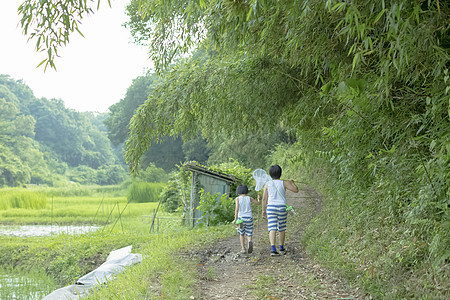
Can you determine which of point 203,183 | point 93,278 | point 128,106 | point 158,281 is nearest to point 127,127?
point 128,106

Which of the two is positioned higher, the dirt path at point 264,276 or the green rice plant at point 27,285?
the dirt path at point 264,276

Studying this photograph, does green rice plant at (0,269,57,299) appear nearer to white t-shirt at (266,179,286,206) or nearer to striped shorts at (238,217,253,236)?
striped shorts at (238,217,253,236)

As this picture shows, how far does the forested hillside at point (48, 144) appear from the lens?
43000mm

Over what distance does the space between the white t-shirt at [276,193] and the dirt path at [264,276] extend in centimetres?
79

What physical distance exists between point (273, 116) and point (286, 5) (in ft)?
16.1

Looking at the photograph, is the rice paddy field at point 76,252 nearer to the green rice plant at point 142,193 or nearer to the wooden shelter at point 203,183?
the wooden shelter at point 203,183

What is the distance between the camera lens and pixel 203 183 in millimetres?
13727

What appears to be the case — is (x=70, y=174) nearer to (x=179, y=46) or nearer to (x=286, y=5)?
(x=179, y=46)

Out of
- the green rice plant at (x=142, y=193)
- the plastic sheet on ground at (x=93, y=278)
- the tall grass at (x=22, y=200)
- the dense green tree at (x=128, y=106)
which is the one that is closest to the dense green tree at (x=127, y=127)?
the dense green tree at (x=128, y=106)

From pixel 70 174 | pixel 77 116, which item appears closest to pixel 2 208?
pixel 70 174

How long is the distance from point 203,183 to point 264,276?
8.80m

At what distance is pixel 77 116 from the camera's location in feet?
211

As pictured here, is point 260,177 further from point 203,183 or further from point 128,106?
point 128,106

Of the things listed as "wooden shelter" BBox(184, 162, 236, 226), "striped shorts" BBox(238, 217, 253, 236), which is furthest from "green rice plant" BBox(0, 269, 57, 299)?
"striped shorts" BBox(238, 217, 253, 236)
